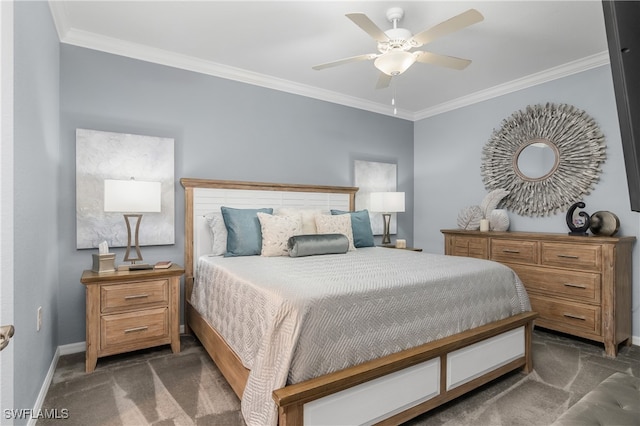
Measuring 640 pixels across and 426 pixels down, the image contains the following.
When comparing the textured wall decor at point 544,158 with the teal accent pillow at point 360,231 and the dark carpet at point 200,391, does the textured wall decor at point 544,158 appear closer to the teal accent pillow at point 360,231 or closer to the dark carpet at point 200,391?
the dark carpet at point 200,391

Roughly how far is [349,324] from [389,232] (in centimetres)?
317

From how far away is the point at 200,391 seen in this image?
2146 millimetres

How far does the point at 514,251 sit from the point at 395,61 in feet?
7.73

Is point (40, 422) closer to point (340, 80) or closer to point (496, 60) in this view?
point (340, 80)

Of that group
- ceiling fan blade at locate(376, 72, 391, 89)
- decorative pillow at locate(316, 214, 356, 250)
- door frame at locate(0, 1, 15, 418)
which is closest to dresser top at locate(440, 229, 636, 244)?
decorative pillow at locate(316, 214, 356, 250)

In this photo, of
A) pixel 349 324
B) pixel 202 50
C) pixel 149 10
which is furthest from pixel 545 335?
pixel 149 10

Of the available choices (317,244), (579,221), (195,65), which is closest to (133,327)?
(317,244)

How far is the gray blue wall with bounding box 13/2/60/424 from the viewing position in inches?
63.1

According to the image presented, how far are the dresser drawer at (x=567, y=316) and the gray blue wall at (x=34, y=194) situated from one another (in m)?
3.94

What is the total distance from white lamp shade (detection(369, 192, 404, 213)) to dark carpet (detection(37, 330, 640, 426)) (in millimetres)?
2083

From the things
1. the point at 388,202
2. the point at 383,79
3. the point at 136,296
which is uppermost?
the point at 383,79

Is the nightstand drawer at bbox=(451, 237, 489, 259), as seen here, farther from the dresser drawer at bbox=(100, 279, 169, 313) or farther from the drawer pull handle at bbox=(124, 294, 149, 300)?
the drawer pull handle at bbox=(124, 294, 149, 300)

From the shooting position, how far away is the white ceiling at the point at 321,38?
8.12ft

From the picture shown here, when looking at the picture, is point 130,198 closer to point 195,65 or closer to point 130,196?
point 130,196
